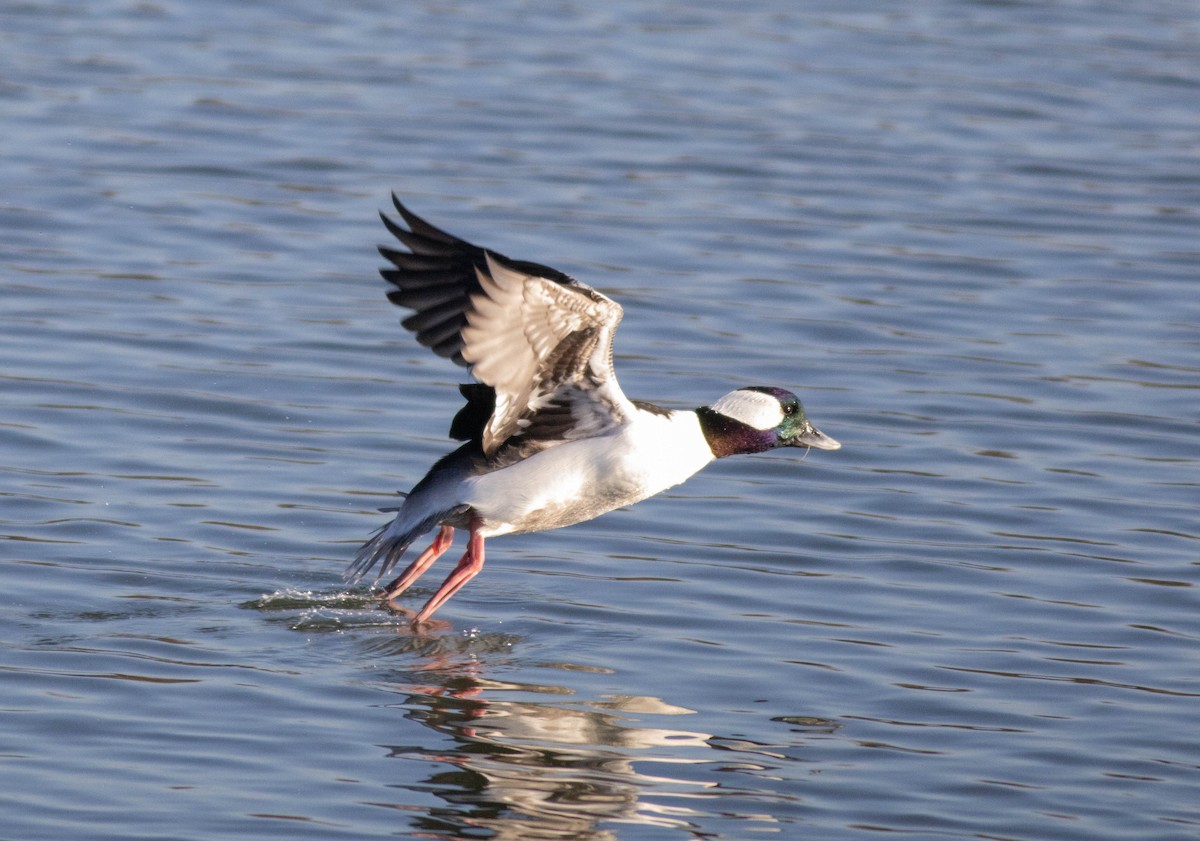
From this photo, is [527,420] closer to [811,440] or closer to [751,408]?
[751,408]

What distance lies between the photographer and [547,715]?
688 cm

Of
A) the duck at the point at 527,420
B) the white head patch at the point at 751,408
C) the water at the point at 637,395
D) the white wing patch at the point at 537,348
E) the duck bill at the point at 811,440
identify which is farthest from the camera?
the duck bill at the point at 811,440

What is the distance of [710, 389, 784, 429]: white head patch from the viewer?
27.2 feet

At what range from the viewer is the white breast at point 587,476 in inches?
308

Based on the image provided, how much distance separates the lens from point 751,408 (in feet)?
27.3

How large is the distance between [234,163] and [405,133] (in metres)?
1.54

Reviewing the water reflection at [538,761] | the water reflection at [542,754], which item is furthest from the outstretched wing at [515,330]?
the water reflection at [538,761]

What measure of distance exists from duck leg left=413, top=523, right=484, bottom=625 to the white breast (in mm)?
56

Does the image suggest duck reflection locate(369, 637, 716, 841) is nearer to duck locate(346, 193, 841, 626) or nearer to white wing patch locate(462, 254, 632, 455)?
duck locate(346, 193, 841, 626)

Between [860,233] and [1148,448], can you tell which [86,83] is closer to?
[860,233]

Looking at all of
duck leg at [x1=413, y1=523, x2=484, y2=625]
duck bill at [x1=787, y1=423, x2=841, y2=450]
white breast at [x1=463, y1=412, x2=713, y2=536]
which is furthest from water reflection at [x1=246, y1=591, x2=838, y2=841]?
duck bill at [x1=787, y1=423, x2=841, y2=450]

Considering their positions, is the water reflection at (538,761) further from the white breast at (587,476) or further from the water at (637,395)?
the white breast at (587,476)

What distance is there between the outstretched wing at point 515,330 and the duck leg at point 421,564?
75 cm

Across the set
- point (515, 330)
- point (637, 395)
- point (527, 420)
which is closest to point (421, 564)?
point (527, 420)
